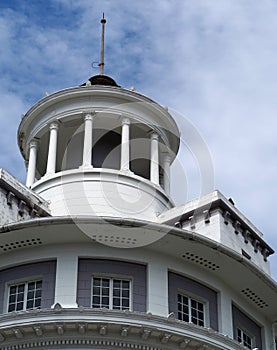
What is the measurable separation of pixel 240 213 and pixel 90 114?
876 centimetres

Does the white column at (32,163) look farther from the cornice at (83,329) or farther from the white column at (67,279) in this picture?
the cornice at (83,329)

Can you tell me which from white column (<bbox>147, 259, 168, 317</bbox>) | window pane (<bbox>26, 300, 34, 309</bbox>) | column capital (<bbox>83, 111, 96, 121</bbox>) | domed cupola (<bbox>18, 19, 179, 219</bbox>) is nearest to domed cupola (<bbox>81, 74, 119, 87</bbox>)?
domed cupola (<bbox>18, 19, 179, 219</bbox>)

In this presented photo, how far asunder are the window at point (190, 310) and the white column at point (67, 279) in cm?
403

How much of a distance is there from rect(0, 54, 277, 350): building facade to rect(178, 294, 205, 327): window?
0.15ft

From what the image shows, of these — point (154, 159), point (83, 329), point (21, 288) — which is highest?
point (154, 159)

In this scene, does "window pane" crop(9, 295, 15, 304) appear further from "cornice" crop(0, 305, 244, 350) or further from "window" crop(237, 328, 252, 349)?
"window" crop(237, 328, 252, 349)

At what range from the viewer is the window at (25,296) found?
1316 inches

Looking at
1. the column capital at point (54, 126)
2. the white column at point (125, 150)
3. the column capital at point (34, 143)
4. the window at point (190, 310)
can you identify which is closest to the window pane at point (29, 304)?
the window at point (190, 310)

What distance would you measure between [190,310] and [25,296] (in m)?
6.07

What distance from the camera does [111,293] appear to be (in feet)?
110

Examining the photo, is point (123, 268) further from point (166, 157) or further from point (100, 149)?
point (166, 157)

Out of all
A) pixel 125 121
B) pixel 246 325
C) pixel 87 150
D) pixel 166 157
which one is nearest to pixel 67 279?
pixel 246 325

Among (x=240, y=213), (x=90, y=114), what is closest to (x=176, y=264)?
(x=240, y=213)

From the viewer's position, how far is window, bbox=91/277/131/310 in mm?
33312
